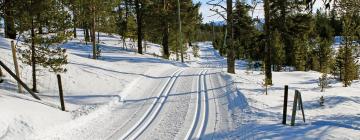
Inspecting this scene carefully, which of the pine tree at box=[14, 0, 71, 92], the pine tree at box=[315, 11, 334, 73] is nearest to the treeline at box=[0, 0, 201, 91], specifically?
the pine tree at box=[14, 0, 71, 92]

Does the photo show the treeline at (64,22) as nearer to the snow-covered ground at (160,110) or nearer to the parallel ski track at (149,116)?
the snow-covered ground at (160,110)

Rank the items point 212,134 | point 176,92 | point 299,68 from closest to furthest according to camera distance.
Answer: point 212,134, point 176,92, point 299,68

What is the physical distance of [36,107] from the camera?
14102 millimetres

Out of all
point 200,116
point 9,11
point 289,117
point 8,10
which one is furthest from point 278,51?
point 8,10

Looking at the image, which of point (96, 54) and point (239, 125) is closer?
point (239, 125)

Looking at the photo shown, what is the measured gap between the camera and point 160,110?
15.5 m

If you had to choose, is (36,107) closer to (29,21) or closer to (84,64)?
(29,21)

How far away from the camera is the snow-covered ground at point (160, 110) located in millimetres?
11914

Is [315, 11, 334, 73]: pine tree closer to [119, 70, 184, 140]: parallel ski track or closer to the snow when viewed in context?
the snow

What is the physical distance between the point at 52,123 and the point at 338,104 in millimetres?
12449

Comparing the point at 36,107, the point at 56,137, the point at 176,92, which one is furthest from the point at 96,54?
the point at 56,137

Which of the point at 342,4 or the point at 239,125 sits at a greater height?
the point at 342,4

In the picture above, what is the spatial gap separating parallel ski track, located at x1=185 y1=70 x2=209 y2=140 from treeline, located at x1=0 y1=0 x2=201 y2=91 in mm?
6331

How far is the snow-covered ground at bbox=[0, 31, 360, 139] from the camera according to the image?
11914 millimetres
